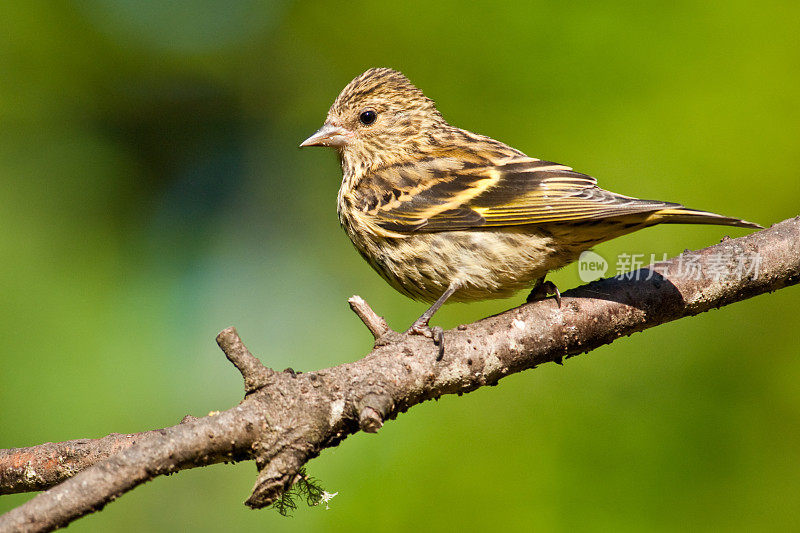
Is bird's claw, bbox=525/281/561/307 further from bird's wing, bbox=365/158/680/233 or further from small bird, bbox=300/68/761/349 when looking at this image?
bird's wing, bbox=365/158/680/233

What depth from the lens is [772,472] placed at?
3734 millimetres

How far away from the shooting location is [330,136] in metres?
5.02

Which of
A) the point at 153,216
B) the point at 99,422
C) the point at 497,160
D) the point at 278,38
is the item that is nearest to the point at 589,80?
the point at 497,160

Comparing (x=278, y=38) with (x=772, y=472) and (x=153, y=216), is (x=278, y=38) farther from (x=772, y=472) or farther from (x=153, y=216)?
(x=772, y=472)

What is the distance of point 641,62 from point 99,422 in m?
3.37

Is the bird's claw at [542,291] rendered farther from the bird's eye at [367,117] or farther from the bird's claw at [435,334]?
the bird's eye at [367,117]

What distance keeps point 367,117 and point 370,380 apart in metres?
2.46

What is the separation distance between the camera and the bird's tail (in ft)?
10.4

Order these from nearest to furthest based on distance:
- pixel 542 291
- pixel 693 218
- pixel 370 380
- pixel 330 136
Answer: pixel 370 380, pixel 693 218, pixel 542 291, pixel 330 136

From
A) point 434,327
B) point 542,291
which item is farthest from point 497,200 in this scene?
point 434,327

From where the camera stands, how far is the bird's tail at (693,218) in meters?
3.17

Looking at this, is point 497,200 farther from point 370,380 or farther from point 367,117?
point 370,380

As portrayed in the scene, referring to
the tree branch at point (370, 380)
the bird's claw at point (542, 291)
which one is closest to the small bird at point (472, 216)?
the bird's claw at point (542, 291)

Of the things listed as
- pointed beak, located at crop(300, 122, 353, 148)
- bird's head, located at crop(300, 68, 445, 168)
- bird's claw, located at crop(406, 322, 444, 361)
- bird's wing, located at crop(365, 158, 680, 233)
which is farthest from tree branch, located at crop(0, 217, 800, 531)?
pointed beak, located at crop(300, 122, 353, 148)
